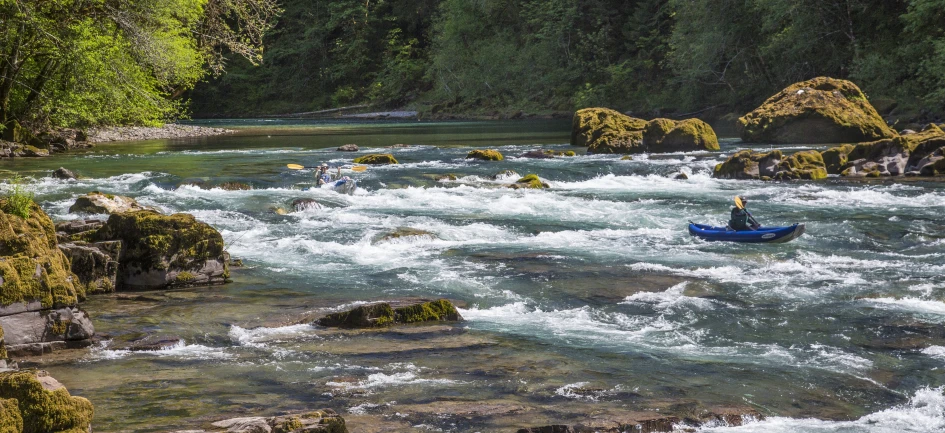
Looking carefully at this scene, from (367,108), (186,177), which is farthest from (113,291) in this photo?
(367,108)

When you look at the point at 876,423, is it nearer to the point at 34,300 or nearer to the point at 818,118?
the point at 34,300

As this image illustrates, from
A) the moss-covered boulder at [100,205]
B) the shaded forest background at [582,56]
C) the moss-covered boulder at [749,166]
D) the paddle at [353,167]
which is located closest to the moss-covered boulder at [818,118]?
the shaded forest background at [582,56]

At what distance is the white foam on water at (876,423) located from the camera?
695cm

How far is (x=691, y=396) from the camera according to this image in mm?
7531

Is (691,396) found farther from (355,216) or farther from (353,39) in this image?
(353,39)

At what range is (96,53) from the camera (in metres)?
24.3

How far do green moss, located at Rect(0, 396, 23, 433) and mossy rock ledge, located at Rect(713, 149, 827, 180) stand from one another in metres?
20.7

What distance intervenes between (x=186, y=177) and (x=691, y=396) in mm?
17064

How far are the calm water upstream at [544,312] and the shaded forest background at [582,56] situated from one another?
50.7 feet

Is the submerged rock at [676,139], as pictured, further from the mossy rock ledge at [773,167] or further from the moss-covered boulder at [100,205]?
the moss-covered boulder at [100,205]

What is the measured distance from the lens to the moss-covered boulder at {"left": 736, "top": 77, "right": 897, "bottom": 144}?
29.6 meters

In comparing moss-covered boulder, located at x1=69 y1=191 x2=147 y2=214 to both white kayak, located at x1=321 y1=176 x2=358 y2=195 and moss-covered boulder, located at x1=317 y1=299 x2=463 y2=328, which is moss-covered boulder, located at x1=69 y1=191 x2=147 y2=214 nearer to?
white kayak, located at x1=321 y1=176 x2=358 y2=195

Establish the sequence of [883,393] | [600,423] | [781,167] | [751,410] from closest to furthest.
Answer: [600,423] < [751,410] < [883,393] < [781,167]

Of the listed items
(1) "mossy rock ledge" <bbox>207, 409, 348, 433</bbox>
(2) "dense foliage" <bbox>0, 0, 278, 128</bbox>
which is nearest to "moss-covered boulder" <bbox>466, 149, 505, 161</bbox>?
(2) "dense foliage" <bbox>0, 0, 278, 128</bbox>
